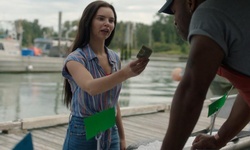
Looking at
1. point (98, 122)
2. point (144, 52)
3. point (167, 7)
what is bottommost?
point (98, 122)

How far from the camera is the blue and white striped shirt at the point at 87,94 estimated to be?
6.53 feet

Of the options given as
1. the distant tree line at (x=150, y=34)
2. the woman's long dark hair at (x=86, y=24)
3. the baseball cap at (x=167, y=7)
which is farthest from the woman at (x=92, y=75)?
the distant tree line at (x=150, y=34)

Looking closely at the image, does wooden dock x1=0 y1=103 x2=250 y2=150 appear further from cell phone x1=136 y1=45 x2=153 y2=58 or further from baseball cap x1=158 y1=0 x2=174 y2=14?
baseball cap x1=158 y1=0 x2=174 y2=14

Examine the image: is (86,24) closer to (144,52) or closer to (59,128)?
(144,52)

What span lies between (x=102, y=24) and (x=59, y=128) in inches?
129

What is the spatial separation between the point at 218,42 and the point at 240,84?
0.67 ft

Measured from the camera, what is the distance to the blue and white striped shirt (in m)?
1.99

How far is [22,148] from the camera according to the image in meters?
0.99

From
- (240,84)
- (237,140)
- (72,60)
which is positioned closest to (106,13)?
(72,60)

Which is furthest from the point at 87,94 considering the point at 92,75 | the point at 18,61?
the point at 18,61

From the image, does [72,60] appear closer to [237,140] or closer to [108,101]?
[108,101]

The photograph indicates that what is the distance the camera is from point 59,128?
5117mm

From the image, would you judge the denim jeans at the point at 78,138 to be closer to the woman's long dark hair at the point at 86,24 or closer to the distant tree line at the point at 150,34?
the woman's long dark hair at the point at 86,24

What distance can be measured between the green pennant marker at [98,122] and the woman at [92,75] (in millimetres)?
224
